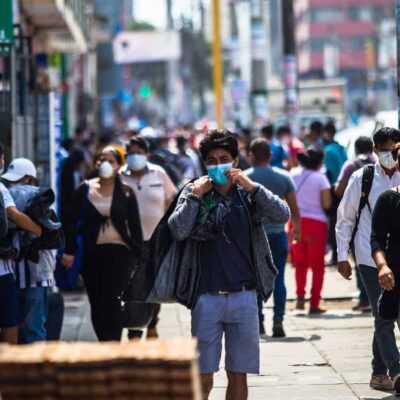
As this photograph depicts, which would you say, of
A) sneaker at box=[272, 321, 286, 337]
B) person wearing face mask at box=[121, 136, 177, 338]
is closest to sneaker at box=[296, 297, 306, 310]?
sneaker at box=[272, 321, 286, 337]

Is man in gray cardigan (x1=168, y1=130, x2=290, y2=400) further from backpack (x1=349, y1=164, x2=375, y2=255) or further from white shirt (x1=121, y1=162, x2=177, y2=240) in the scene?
white shirt (x1=121, y1=162, x2=177, y2=240)

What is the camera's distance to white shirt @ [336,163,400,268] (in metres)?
9.49

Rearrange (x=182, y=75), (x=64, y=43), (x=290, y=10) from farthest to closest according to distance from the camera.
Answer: (x=182, y=75) → (x=64, y=43) → (x=290, y=10)

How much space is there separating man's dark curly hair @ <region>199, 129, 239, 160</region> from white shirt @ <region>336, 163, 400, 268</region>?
1907 mm

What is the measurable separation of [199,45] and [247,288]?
100 metres

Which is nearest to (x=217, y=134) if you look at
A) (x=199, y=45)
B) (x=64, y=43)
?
(x=64, y=43)

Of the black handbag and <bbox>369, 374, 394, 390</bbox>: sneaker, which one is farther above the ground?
the black handbag

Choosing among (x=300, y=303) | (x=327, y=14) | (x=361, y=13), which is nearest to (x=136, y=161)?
(x=300, y=303)

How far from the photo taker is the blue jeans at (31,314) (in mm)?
10281

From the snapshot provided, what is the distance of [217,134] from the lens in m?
7.81

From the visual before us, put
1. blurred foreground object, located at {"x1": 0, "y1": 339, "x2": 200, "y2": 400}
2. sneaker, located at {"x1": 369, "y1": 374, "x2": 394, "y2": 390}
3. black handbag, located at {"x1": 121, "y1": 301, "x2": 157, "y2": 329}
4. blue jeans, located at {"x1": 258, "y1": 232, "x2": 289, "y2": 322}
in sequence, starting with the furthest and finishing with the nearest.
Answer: blue jeans, located at {"x1": 258, "y1": 232, "x2": 289, "y2": 322}, black handbag, located at {"x1": 121, "y1": 301, "x2": 157, "y2": 329}, sneaker, located at {"x1": 369, "y1": 374, "x2": 394, "y2": 390}, blurred foreground object, located at {"x1": 0, "y1": 339, "x2": 200, "y2": 400}

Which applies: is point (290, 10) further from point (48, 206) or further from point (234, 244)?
point (234, 244)

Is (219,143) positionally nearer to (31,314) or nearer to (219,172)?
(219,172)

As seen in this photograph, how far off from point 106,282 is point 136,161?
1658 mm
